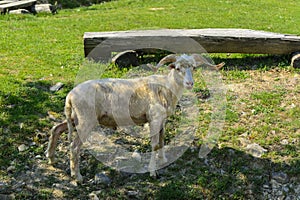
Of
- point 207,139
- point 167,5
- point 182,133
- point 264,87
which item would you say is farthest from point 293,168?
point 167,5

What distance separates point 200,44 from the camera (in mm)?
11086

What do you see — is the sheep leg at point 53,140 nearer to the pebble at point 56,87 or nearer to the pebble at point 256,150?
the pebble at point 56,87

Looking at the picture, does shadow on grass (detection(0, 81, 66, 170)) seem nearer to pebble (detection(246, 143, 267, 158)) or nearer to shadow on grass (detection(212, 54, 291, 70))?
pebble (detection(246, 143, 267, 158))

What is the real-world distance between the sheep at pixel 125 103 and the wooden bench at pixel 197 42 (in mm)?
3979

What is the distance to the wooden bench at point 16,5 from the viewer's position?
738 inches

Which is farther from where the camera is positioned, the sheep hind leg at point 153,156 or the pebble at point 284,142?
the pebble at point 284,142

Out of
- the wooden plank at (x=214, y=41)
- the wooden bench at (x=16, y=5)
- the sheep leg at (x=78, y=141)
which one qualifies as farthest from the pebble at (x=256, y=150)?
the wooden bench at (x=16, y=5)

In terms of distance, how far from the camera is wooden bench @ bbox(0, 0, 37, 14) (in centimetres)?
1873

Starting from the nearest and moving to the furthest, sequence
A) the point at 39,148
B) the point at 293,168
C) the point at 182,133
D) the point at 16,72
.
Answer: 1. the point at 293,168
2. the point at 39,148
3. the point at 182,133
4. the point at 16,72

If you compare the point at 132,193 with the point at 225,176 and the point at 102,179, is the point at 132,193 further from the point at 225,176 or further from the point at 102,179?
the point at 225,176

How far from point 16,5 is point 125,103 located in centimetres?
1440

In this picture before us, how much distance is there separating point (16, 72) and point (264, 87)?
594cm

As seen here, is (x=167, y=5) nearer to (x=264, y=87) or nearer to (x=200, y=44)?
(x=200, y=44)

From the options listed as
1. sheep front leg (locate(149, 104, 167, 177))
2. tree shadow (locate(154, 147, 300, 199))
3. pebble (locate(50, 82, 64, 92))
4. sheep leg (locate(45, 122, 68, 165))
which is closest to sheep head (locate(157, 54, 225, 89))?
sheep front leg (locate(149, 104, 167, 177))
